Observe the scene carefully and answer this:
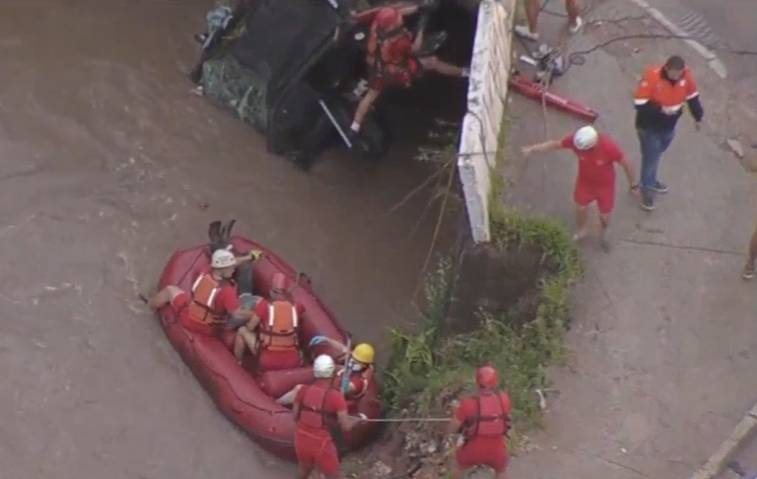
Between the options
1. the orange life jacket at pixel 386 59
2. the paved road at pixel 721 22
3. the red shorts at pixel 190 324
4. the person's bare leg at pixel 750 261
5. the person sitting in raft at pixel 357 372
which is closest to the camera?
the person's bare leg at pixel 750 261

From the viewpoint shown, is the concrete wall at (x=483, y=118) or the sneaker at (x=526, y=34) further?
the sneaker at (x=526, y=34)

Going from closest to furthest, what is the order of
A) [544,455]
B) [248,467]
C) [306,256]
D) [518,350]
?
1. [544,455]
2. [518,350]
3. [248,467]
4. [306,256]

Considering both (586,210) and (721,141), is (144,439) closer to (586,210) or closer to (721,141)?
(586,210)

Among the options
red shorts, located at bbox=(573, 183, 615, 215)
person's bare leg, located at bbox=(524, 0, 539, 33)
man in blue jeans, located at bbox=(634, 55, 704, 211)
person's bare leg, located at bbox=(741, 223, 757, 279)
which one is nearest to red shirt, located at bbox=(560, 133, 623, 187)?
red shorts, located at bbox=(573, 183, 615, 215)

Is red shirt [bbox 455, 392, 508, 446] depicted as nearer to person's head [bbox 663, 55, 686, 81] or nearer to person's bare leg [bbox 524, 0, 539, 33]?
person's head [bbox 663, 55, 686, 81]

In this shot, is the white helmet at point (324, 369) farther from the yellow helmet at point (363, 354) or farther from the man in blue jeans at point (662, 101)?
the man in blue jeans at point (662, 101)

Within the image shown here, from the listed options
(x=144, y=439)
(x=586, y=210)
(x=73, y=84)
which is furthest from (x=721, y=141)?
(x=73, y=84)

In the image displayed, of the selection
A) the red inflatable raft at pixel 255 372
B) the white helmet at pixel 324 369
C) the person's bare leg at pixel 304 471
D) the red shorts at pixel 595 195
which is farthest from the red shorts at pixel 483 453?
the red shorts at pixel 595 195
